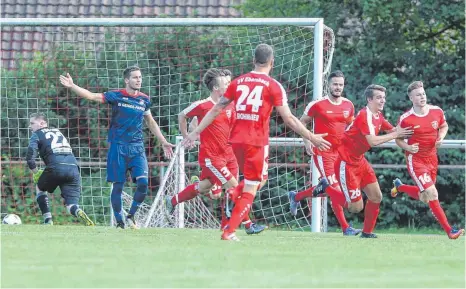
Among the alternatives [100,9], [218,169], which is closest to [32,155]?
[218,169]

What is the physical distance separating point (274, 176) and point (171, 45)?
260 cm

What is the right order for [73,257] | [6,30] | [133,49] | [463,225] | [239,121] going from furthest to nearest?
[6,30], [463,225], [133,49], [239,121], [73,257]

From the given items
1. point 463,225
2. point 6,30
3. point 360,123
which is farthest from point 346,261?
point 6,30

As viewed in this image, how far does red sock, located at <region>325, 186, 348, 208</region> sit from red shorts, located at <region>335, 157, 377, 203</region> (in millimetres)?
289

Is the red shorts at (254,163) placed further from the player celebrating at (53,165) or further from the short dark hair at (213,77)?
the player celebrating at (53,165)

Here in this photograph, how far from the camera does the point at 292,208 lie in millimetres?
16609

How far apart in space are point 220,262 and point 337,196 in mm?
5456

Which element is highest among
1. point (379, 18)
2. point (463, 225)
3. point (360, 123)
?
point (379, 18)

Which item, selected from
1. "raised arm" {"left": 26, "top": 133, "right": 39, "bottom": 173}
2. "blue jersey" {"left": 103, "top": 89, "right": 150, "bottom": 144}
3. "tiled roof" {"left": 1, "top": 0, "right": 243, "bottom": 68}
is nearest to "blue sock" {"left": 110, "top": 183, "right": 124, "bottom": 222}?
"blue jersey" {"left": 103, "top": 89, "right": 150, "bottom": 144}

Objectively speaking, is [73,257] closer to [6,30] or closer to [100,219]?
A: [100,219]

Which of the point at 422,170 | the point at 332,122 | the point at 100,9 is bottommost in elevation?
the point at 422,170

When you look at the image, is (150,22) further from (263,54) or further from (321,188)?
(263,54)

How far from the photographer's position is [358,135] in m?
14.9

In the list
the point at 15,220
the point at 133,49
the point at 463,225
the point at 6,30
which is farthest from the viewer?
the point at 6,30
